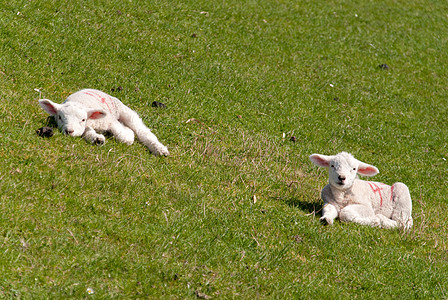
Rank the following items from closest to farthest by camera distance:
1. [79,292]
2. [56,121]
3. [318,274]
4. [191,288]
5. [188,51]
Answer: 1. [79,292]
2. [191,288]
3. [318,274]
4. [56,121]
5. [188,51]

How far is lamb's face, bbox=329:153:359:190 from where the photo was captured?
857 centimetres

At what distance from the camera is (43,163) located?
23.8ft

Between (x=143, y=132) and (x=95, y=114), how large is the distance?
3.42 feet

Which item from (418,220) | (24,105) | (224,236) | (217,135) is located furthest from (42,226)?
(418,220)

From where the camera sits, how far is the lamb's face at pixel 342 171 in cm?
857

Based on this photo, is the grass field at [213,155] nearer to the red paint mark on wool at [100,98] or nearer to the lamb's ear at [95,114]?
the lamb's ear at [95,114]

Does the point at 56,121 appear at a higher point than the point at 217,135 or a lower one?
higher

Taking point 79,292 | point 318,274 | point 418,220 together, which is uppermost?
point 79,292

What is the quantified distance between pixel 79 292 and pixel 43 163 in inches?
93.6

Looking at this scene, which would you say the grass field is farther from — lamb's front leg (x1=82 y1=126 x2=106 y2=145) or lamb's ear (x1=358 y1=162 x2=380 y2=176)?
lamb's ear (x1=358 y1=162 x2=380 y2=176)

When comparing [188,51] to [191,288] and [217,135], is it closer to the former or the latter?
[217,135]

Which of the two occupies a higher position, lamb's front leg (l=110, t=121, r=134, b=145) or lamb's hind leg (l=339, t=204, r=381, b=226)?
lamb's front leg (l=110, t=121, r=134, b=145)

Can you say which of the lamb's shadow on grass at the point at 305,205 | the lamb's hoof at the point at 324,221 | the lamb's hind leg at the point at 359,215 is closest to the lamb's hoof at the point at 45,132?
the lamb's shadow on grass at the point at 305,205

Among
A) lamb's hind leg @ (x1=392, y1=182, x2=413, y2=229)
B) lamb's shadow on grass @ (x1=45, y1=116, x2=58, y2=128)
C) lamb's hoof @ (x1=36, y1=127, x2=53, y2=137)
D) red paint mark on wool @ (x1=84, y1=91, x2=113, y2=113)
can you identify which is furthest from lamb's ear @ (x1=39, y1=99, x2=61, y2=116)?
lamb's hind leg @ (x1=392, y1=182, x2=413, y2=229)
